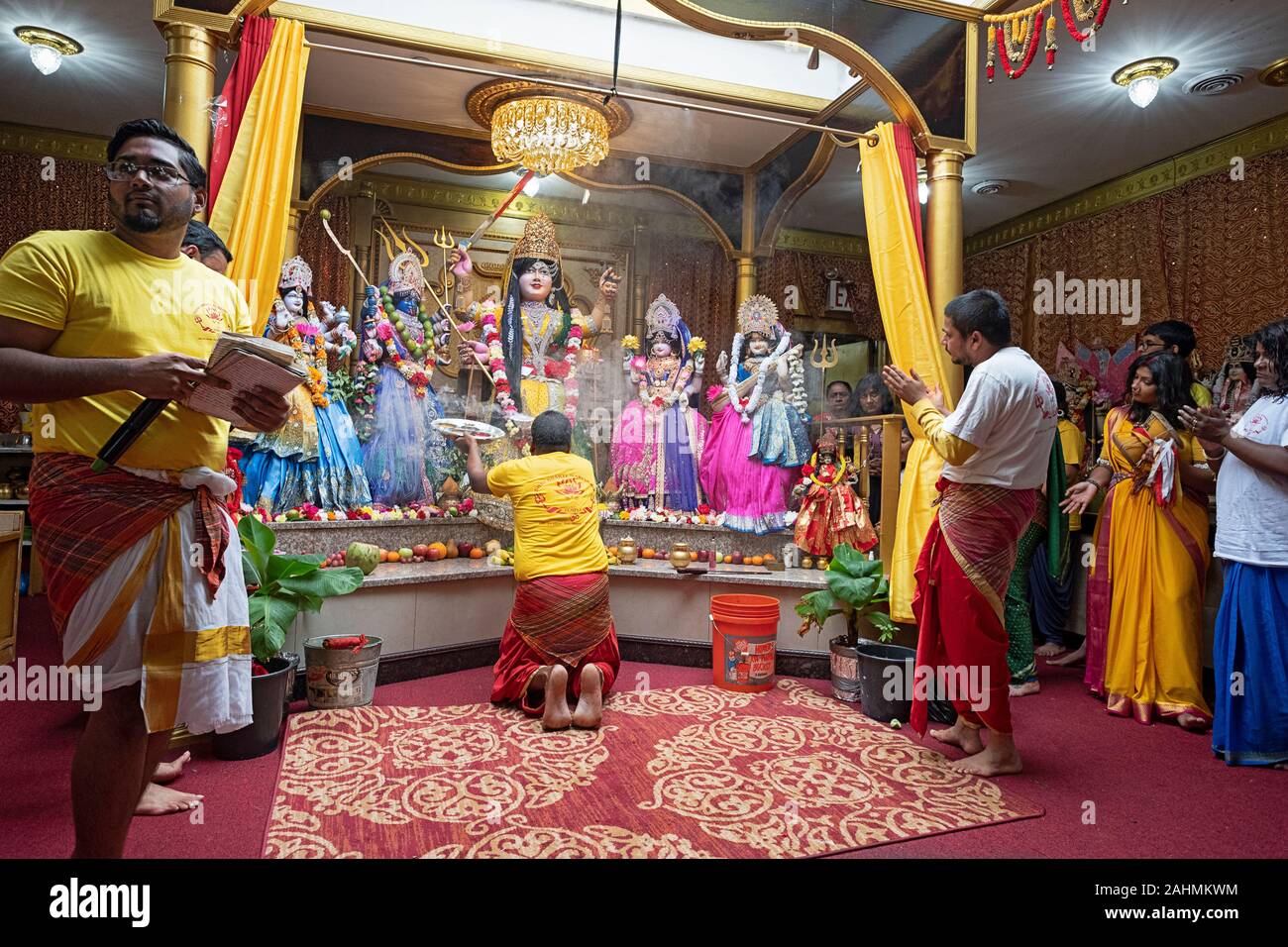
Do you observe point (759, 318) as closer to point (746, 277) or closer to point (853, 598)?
point (746, 277)

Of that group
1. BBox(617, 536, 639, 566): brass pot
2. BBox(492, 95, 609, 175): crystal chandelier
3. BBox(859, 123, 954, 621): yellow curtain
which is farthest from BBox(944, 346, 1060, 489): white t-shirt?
BBox(492, 95, 609, 175): crystal chandelier

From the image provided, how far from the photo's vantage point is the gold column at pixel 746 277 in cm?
677

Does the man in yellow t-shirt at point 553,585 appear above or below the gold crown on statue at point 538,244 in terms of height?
below

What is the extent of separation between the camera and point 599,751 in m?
3.22

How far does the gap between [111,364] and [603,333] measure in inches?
197

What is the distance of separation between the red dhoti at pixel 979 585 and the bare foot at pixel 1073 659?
7.28 feet

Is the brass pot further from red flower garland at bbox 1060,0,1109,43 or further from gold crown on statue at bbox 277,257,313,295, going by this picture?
red flower garland at bbox 1060,0,1109,43

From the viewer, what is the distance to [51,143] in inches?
256

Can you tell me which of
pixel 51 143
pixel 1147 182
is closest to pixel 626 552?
pixel 1147 182

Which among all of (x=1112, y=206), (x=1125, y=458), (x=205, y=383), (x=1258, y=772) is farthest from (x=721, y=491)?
(x=1112, y=206)

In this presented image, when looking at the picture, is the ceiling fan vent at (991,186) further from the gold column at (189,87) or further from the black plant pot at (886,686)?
the gold column at (189,87)

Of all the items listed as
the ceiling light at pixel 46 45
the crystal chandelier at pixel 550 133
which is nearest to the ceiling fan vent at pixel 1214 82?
the crystal chandelier at pixel 550 133

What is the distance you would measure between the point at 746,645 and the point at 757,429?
1633 mm

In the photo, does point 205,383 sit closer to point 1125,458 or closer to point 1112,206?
point 1125,458
